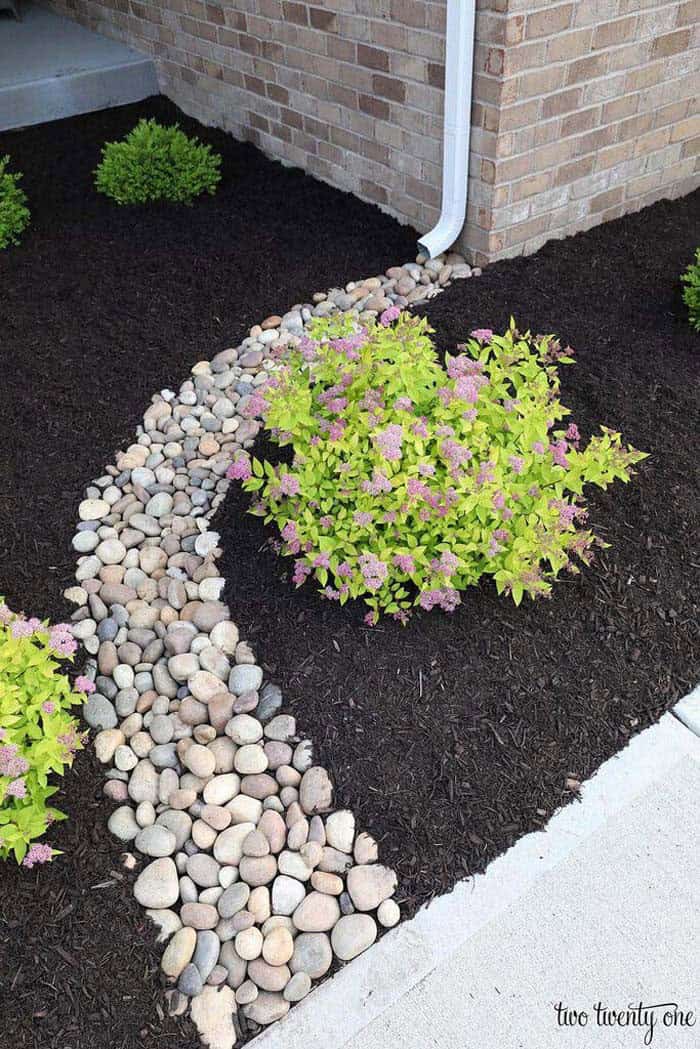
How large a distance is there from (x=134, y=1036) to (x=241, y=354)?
7.99 feet

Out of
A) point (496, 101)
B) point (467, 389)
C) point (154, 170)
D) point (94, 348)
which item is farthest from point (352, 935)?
point (154, 170)

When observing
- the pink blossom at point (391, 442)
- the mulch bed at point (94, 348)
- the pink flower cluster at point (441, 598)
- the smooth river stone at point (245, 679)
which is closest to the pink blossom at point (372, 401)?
the pink blossom at point (391, 442)

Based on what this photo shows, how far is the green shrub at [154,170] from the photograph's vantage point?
4.24m

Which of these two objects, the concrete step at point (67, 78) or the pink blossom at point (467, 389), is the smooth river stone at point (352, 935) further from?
the concrete step at point (67, 78)

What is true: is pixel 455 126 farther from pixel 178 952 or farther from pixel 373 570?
pixel 178 952

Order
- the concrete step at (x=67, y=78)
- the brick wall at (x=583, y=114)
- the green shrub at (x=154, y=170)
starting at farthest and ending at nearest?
the concrete step at (x=67, y=78), the green shrub at (x=154, y=170), the brick wall at (x=583, y=114)

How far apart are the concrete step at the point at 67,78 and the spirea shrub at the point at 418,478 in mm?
4013

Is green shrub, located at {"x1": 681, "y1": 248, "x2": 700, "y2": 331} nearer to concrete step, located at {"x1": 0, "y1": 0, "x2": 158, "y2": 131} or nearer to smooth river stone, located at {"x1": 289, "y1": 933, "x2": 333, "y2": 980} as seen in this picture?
smooth river stone, located at {"x1": 289, "y1": 933, "x2": 333, "y2": 980}

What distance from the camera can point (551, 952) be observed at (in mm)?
1762

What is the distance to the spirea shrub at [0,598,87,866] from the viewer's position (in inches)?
67.4

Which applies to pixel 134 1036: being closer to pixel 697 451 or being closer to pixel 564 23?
pixel 697 451

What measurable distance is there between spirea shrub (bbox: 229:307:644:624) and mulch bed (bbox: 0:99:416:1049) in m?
0.86

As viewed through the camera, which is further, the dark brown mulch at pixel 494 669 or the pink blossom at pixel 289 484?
the pink blossom at pixel 289 484

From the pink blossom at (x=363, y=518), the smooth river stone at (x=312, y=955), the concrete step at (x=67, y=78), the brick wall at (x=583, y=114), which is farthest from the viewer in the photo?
the concrete step at (x=67, y=78)
